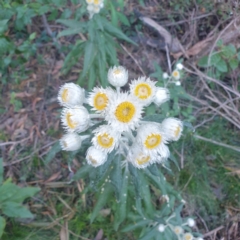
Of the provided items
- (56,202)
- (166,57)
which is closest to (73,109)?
(56,202)

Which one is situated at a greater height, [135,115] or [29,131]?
[135,115]

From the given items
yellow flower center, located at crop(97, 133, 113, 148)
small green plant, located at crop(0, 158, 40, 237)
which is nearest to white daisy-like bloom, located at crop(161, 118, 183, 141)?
yellow flower center, located at crop(97, 133, 113, 148)

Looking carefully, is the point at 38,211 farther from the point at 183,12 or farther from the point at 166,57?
the point at 183,12

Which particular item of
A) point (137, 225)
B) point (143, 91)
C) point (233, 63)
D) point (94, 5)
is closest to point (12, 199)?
point (137, 225)

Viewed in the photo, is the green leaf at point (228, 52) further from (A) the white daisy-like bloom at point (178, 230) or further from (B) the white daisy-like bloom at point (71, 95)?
(B) the white daisy-like bloom at point (71, 95)

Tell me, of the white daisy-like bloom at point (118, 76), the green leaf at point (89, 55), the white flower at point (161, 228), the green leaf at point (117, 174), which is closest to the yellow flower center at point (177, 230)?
the white flower at point (161, 228)

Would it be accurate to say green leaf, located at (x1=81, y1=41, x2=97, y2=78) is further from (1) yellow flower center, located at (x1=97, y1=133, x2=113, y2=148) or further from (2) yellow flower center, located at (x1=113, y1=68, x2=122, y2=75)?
(1) yellow flower center, located at (x1=97, y1=133, x2=113, y2=148)

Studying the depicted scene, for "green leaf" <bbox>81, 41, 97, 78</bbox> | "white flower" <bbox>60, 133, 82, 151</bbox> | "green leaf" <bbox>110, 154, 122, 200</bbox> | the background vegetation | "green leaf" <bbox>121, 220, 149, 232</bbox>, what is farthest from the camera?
the background vegetation
